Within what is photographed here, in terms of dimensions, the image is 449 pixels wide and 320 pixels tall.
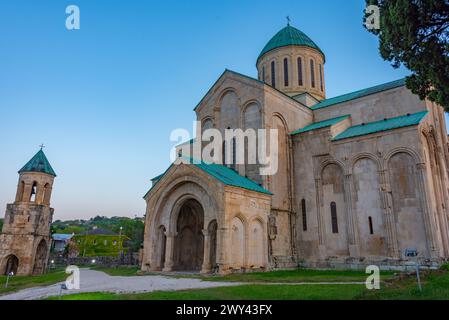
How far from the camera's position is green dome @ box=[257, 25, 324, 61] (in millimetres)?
26203

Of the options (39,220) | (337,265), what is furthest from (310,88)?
(39,220)

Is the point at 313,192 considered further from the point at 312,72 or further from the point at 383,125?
the point at 312,72

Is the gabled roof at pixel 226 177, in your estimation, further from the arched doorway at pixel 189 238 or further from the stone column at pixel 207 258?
the arched doorway at pixel 189 238

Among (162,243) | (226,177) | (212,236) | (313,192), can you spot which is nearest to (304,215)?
(313,192)

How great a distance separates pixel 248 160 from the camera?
1991 centimetres

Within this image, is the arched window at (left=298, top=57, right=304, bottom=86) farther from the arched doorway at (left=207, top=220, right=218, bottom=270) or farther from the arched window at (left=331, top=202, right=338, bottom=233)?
the arched doorway at (left=207, top=220, right=218, bottom=270)

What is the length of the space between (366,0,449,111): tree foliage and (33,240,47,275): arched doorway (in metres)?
28.8

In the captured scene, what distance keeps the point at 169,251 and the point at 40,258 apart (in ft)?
51.7

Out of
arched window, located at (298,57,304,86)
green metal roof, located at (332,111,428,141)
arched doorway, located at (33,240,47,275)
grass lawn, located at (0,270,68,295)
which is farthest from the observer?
arched doorway, located at (33,240,47,275)

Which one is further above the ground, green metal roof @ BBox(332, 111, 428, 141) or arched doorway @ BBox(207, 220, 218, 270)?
green metal roof @ BBox(332, 111, 428, 141)

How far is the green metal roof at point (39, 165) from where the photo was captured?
89.4 ft

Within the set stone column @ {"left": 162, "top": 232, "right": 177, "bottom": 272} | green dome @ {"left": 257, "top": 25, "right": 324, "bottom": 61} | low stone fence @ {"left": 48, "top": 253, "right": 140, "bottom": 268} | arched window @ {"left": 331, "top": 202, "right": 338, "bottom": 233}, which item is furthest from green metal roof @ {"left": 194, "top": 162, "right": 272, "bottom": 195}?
low stone fence @ {"left": 48, "top": 253, "right": 140, "bottom": 268}

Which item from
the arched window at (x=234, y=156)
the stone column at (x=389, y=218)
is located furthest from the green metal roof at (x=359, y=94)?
the arched window at (x=234, y=156)

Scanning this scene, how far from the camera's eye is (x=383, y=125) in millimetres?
18266
